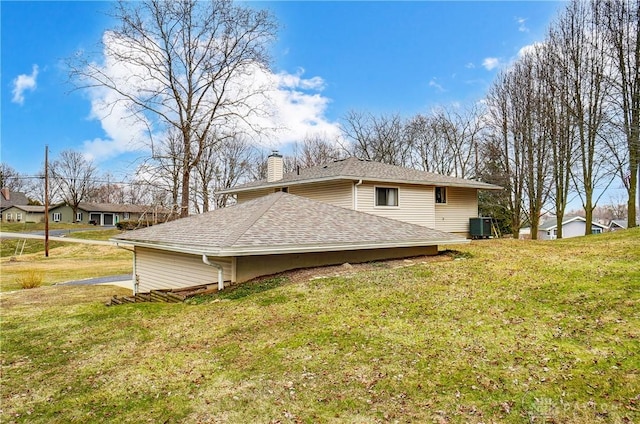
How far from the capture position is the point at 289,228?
10.2 m

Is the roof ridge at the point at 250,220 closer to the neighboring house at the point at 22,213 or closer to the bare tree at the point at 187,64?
the bare tree at the point at 187,64

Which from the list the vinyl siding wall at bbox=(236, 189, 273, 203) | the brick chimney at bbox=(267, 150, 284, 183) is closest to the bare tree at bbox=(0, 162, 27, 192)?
the vinyl siding wall at bbox=(236, 189, 273, 203)

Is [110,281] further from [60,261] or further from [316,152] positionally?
[316,152]

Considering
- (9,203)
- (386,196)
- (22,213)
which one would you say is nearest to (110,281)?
(386,196)

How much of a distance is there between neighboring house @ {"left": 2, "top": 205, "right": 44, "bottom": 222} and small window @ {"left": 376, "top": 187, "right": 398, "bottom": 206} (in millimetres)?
57385

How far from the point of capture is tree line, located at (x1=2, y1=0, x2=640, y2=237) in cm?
1928

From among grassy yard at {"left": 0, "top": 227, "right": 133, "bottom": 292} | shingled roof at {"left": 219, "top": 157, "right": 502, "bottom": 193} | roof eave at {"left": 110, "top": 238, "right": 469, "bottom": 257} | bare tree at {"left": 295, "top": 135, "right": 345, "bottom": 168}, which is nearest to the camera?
roof eave at {"left": 110, "top": 238, "right": 469, "bottom": 257}

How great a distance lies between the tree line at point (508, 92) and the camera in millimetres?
19281

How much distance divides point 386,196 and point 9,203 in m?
64.0

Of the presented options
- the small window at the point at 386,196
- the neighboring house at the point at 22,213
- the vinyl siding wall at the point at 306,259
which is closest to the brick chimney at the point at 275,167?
the small window at the point at 386,196

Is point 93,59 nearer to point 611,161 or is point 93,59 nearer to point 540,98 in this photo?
point 540,98

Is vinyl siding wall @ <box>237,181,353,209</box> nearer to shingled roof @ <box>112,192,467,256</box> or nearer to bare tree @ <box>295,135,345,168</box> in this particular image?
shingled roof @ <box>112,192,467,256</box>

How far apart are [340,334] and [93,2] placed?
20172 millimetres

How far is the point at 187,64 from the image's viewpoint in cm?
2064
